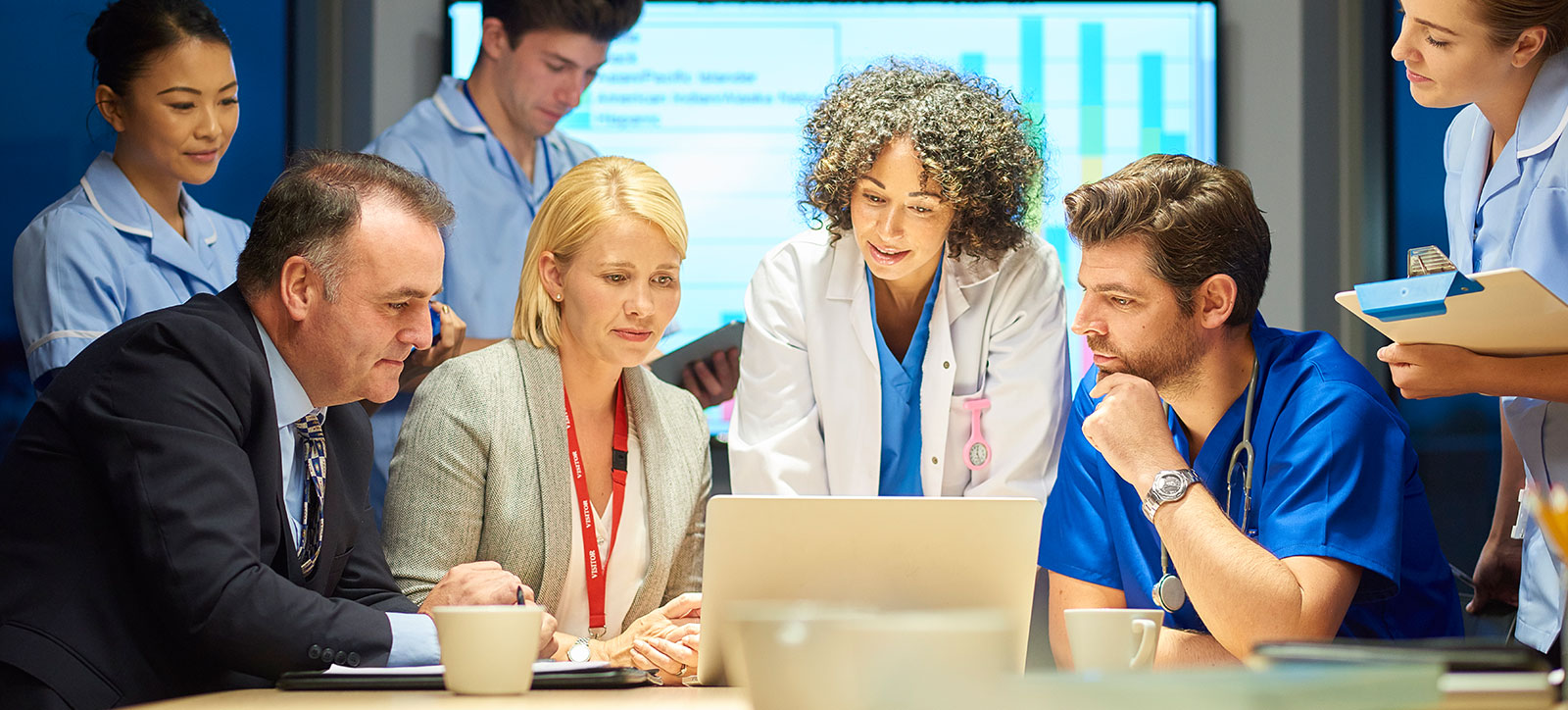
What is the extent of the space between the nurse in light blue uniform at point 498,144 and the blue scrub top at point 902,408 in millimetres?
1289

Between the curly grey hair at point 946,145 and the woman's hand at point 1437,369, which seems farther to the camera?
the curly grey hair at point 946,145

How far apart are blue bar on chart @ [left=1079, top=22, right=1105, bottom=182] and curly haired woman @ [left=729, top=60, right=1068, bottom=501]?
1.59 metres

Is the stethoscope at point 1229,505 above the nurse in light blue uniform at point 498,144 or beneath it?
beneath

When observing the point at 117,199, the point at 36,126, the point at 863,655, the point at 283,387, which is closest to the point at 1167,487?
the point at 863,655

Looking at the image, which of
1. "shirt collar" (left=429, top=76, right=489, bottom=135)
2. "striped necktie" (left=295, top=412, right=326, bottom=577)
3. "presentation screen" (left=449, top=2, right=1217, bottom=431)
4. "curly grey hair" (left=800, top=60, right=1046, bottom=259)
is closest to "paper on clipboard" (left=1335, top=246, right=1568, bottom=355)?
"curly grey hair" (left=800, top=60, right=1046, bottom=259)

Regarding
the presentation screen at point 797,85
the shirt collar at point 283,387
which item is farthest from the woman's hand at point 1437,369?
the presentation screen at point 797,85

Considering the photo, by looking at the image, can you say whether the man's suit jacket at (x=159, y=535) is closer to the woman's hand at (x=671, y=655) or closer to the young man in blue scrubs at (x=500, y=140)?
the woman's hand at (x=671, y=655)

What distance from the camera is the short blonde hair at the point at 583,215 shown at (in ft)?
Answer: 8.29

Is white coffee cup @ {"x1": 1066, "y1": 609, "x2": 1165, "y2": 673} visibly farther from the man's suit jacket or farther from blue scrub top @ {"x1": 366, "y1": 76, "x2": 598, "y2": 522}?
blue scrub top @ {"x1": 366, "y1": 76, "x2": 598, "y2": 522}

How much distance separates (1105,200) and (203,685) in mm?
1523

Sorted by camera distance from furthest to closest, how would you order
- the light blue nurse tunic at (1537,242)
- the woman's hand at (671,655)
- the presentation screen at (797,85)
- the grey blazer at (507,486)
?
the presentation screen at (797,85)
the grey blazer at (507,486)
the light blue nurse tunic at (1537,242)
the woman's hand at (671,655)

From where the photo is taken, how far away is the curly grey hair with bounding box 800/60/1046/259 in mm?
Result: 2637

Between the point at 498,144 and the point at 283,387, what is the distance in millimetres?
2100

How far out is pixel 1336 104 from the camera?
419 cm
